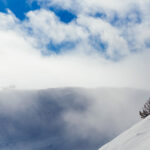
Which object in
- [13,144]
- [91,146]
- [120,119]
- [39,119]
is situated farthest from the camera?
[120,119]

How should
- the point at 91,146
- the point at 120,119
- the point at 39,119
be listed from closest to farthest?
the point at 91,146 → the point at 39,119 → the point at 120,119

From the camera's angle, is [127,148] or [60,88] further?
[60,88]

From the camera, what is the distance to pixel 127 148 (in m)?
6.51

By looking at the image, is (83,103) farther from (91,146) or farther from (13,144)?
(13,144)

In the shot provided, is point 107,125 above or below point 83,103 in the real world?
below

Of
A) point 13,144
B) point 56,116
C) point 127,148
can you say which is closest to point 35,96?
point 56,116

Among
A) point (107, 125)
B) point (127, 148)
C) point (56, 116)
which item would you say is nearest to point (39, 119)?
point (56, 116)

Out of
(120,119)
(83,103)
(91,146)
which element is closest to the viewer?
(91,146)

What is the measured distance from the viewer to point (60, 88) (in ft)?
578

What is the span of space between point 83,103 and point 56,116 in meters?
32.3

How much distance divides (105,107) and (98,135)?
45.1 metres

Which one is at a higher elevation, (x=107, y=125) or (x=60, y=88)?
(x=60, y=88)

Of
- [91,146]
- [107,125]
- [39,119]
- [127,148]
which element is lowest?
[127,148]

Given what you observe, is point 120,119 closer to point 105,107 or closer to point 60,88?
point 105,107
